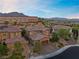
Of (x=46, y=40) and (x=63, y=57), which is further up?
(x=63, y=57)

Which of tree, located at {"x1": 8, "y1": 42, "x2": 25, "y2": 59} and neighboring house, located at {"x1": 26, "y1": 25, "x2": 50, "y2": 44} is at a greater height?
tree, located at {"x1": 8, "y1": 42, "x2": 25, "y2": 59}

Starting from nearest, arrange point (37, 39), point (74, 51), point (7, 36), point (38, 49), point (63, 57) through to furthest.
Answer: point (63, 57) → point (74, 51) → point (38, 49) → point (37, 39) → point (7, 36)

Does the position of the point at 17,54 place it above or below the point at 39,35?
above

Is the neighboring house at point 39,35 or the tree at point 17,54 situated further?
the neighboring house at point 39,35

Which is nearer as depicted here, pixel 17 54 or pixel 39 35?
pixel 17 54

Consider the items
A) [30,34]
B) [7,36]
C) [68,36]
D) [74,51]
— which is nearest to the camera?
[74,51]

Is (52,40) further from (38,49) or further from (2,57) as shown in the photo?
(2,57)

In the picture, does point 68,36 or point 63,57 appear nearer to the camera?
point 63,57

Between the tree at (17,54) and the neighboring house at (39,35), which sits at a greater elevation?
the tree at (17,54)

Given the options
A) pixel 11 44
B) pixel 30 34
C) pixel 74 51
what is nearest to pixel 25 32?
pixel 30 34

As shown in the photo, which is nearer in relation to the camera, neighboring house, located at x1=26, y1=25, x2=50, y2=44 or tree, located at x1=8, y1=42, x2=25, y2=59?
tree, located at x1=8, y1=42, x2=25, y2=59

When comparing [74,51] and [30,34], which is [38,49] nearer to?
[30,34]
